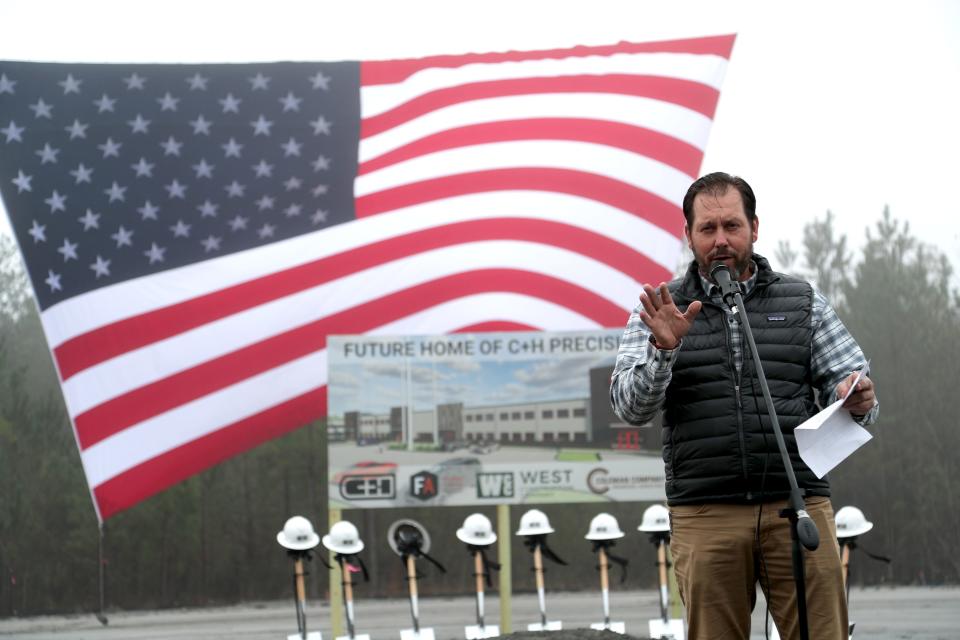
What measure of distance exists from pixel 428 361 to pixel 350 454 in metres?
0.70

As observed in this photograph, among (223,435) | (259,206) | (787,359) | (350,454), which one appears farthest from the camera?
(259,206)

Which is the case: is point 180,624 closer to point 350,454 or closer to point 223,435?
point 223,435

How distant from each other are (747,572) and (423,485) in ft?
12.0

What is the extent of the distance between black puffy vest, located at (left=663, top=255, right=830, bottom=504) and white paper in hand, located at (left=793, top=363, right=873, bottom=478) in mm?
160

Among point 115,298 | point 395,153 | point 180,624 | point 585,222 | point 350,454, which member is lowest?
point 180,624

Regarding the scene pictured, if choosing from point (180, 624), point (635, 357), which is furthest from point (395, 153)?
point (635, 357)

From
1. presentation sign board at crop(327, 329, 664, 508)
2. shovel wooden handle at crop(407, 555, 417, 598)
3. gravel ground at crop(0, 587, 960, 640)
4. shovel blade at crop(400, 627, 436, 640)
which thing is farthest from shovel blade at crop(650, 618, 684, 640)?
shovel wooden handle at crop(407, 555, 417, 598)

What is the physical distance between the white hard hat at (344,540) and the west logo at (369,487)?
216mm

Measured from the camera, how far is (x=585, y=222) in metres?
6.97

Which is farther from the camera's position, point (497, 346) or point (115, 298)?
point (115, 298)

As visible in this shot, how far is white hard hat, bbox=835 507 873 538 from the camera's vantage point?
199 inches

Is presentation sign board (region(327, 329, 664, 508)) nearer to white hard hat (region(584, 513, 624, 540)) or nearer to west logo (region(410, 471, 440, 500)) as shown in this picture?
west logo (region(410, 471, 440, 500))

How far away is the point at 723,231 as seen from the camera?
2094mm

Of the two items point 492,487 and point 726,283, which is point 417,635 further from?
point 726,283
